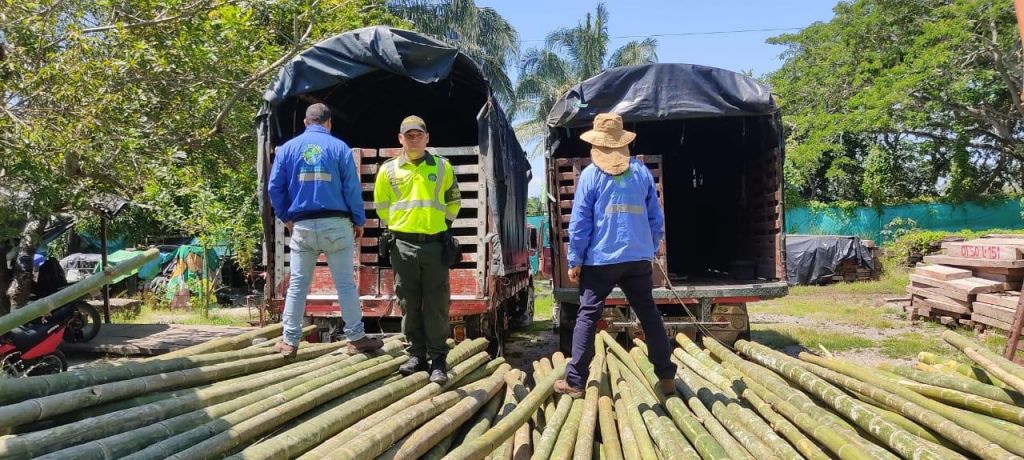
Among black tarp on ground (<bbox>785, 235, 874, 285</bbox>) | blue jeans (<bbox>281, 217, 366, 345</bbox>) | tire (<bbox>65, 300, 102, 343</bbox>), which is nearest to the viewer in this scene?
blue jeans (<bbox>281, 217, 366, 345</bbox>)

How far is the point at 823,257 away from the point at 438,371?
15.3 m

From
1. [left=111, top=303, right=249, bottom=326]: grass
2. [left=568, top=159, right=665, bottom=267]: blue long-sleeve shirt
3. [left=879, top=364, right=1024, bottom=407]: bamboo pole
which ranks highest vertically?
[left=568, top=159, right=665, bottom=267]: blue long-sleeve shirt

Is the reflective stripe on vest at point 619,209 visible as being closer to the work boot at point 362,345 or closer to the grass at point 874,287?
the work boot at point 362,345

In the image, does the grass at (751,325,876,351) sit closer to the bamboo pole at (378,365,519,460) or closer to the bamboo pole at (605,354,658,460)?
the bamboo pole at (605,354,658,460)

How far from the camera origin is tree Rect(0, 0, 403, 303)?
259 inches

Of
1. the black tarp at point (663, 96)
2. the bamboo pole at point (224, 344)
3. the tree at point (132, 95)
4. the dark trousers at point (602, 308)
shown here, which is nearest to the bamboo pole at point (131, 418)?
the bamboo pole at point (224, 344)

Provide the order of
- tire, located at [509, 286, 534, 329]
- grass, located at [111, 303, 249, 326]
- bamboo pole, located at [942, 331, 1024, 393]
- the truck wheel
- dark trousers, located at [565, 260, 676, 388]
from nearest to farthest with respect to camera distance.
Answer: bamboo pole, located at [942, 331, 1024, 393]
dark trousers, located at [565, 260, 676, 388]
the truck wheel
tire, located at [509, 286, 534, 329]
grass, located at [111, 303, 249, 326]

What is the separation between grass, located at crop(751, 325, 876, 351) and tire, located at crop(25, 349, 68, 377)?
27.3ft

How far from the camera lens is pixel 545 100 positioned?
31.0 m

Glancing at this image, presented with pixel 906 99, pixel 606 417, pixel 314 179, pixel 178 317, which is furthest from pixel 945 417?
pixel 906 99

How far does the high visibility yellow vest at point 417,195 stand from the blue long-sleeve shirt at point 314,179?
0.73 feet

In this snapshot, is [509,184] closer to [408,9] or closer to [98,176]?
[98,176]

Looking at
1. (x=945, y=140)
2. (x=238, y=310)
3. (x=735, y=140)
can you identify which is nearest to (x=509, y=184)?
(x=735, y=140)

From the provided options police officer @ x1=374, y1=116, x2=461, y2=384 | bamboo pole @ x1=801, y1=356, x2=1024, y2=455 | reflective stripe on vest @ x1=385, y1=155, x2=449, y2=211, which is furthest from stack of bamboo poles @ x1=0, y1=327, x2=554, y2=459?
bamboo pole @ x1=801, y1=356, x2=1024, y2=455
